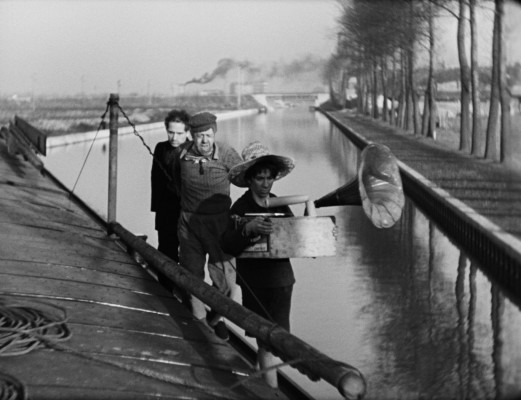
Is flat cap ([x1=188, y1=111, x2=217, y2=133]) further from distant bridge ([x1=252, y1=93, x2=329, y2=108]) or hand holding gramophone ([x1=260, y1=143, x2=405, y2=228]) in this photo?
distant bridge ([x1=252, y1=93, x2=329, y2=108])

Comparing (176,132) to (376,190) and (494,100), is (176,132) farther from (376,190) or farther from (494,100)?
(494,100)

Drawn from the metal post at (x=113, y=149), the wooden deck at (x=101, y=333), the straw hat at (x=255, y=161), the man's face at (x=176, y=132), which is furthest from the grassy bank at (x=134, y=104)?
the straw hat at (x=255, y=161)

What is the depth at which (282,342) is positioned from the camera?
4879 mm

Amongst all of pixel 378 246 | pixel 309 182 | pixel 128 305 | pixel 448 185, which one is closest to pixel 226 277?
pixel 128 305

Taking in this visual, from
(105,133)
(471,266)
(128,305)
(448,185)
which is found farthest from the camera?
(105,133)

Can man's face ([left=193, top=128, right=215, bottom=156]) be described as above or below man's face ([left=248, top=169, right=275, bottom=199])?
above

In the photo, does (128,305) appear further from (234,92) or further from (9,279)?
(234,92)

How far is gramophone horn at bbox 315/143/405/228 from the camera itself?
19.8 feet

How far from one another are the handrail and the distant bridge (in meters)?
172

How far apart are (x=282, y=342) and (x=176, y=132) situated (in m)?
3.25

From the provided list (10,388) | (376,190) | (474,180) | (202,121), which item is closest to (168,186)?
(202,121)

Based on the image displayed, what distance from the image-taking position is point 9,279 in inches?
275

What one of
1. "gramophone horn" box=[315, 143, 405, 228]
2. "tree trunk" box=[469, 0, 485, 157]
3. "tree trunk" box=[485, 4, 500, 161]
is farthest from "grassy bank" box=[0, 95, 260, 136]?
"gramophone horn" box=[315, 143, 405, 228]

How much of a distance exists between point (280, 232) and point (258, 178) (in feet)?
1.13
